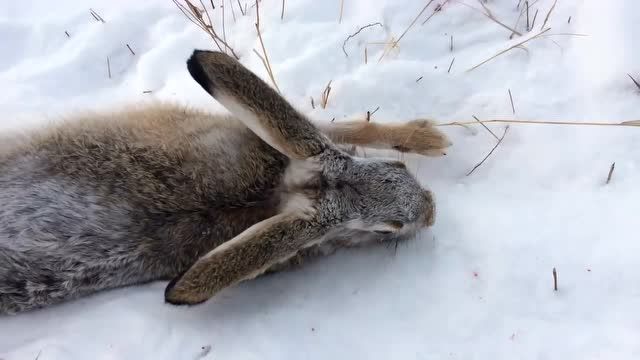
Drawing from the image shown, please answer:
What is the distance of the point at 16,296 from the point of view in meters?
3.01

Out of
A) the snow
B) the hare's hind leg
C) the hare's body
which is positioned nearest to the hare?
the hare's body

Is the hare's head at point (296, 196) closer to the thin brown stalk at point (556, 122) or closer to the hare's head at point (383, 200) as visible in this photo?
the hare's head at point (383, 200)

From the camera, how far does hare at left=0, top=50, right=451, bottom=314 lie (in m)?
2.96

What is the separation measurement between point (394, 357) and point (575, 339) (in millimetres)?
854

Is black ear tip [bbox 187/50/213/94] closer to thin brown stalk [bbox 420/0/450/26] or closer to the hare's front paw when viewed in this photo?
the hare's front paw

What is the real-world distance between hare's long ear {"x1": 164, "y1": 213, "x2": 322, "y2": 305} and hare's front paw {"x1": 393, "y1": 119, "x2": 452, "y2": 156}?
109cm

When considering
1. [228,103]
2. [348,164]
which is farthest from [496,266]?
[228,103]

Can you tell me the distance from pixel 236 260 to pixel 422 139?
158 centimetres

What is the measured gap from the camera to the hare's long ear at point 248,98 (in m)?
2.81

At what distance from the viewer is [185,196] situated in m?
3.21

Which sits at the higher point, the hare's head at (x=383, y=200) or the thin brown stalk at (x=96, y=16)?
the thin brown stalk at (x=96, y=16)

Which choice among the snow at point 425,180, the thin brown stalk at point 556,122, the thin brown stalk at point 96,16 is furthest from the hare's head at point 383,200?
the thin brown stalk at point 96,16

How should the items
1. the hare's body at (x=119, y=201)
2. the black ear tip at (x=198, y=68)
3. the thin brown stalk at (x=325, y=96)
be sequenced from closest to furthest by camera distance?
the black ear tip at (x=198, y=68), the hare's body at (x=119, y=201), the thin brown stalk at (x=325, y=96)

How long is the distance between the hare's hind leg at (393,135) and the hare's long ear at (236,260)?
0.98 metres
